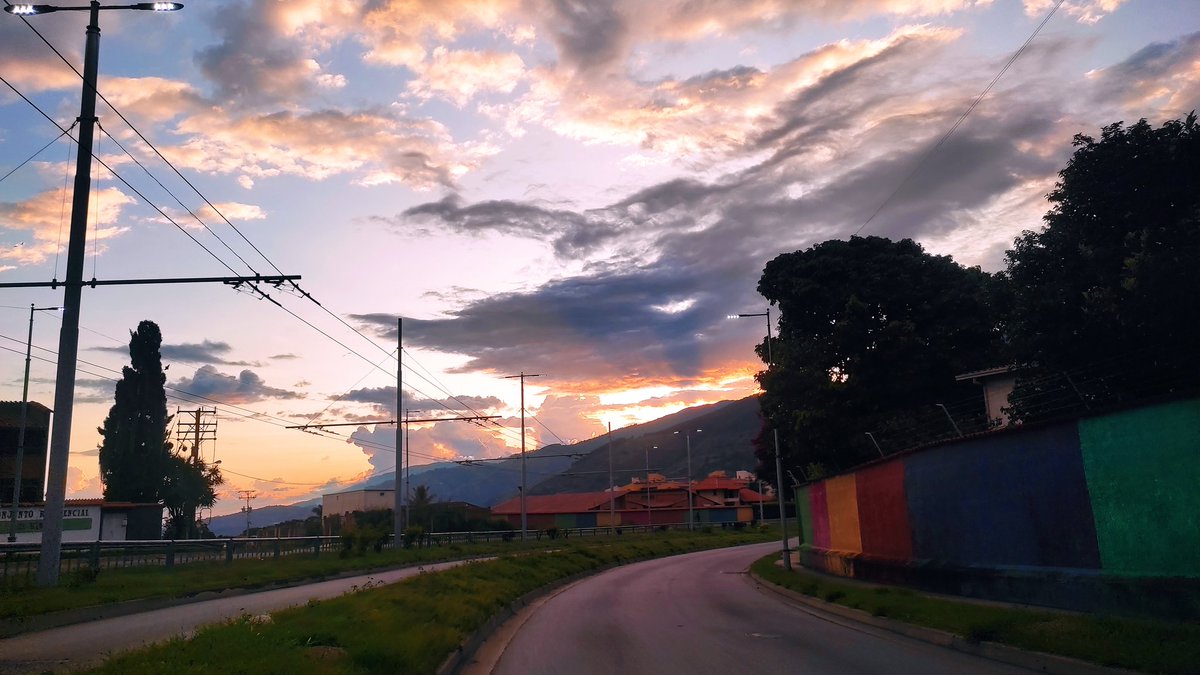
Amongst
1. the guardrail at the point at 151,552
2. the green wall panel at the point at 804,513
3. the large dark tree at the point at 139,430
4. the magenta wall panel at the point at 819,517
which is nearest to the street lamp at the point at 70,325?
the guardrail at the point at 151,552

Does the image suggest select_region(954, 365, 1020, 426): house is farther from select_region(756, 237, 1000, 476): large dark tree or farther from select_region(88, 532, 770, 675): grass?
select_region(88, 532, 770, 675): grass

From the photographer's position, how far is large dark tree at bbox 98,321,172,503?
2559 inches

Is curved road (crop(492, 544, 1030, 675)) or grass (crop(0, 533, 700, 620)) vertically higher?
grass (crop(0, 533, 700, 620))

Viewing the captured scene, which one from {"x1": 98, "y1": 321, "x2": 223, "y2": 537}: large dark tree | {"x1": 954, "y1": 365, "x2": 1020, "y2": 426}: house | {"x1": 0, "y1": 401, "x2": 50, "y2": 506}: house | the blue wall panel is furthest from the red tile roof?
the blue wall panel

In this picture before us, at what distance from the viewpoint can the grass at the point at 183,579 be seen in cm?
1873

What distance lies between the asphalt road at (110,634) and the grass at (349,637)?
146cm

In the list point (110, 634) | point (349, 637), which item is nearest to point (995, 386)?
point (349, 637)

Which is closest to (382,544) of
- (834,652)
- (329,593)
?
(329,593)

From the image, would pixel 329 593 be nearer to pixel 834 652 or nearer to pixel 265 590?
pixel 265 590

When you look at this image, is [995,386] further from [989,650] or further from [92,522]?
[92,522]

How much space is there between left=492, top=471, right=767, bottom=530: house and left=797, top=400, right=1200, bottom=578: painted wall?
313 ft

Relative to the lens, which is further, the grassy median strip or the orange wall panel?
the orange wall panel

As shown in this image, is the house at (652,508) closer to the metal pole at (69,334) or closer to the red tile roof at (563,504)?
the red tile roof at (563,504)

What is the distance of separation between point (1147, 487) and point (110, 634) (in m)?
18.0
